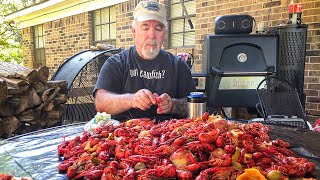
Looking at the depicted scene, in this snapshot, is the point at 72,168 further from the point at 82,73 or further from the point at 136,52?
the point at 82,73

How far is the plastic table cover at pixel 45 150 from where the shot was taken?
1.20 m

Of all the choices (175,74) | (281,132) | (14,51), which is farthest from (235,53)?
(14,51)

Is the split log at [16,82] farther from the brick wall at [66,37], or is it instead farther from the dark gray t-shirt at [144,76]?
the brick wall at [66,37]

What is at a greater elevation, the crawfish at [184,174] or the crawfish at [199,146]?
the crawfish at [199,146]

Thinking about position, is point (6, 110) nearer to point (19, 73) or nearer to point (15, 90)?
point (15, 90)

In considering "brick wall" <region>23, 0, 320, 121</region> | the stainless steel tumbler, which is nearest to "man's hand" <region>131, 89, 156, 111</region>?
the stainless steel tumbler

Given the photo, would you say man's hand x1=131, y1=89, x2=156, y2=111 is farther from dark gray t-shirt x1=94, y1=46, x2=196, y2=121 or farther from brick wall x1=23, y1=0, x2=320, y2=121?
brick wall x1=23, y1=0, x2=320, y2=121

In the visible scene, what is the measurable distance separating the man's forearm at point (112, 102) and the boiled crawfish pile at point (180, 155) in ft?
2.59

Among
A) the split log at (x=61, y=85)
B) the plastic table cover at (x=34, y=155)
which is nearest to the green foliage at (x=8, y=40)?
the split log at (x=61, y=85)

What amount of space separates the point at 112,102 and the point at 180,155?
1347 millimetres

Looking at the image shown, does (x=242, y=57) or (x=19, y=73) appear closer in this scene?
(x=242, y=57)

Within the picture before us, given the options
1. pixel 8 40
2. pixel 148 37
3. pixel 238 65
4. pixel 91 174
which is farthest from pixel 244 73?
pixel 8 40

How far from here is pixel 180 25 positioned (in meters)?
5.23

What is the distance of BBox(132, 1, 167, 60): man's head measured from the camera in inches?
103
